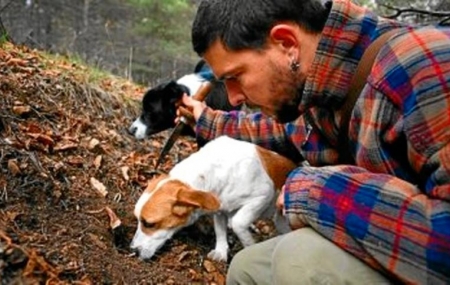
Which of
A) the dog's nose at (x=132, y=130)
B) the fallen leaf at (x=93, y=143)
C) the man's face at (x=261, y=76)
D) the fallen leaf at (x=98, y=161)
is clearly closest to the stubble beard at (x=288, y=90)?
the man's face at (x=261, y=76)

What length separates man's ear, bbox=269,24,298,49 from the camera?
2561 millimetres

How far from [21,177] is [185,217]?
115 cm

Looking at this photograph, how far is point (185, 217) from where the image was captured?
433cm

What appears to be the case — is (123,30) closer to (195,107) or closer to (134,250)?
(195,107)

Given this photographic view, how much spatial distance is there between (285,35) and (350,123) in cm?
46

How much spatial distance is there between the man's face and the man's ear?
0.12 ft

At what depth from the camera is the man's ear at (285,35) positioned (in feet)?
8.40

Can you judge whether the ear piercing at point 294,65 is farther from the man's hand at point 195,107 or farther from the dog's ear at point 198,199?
the dog's ear at point 198,199

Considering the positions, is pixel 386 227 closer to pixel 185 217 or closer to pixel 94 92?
pixel 185 217

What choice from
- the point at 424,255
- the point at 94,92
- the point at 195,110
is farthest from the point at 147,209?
the point at 424,255

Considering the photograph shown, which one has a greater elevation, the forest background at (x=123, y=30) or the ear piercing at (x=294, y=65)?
the ear piercing at (x=294, y=65)

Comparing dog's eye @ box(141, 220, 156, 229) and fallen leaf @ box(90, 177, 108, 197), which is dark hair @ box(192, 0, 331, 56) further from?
fallen leaf @ box(90, 177, 108, 197)

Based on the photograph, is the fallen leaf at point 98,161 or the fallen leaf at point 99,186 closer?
the fallen leaf at point 99,186

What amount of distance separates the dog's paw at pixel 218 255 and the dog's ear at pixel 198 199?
0.31 m
